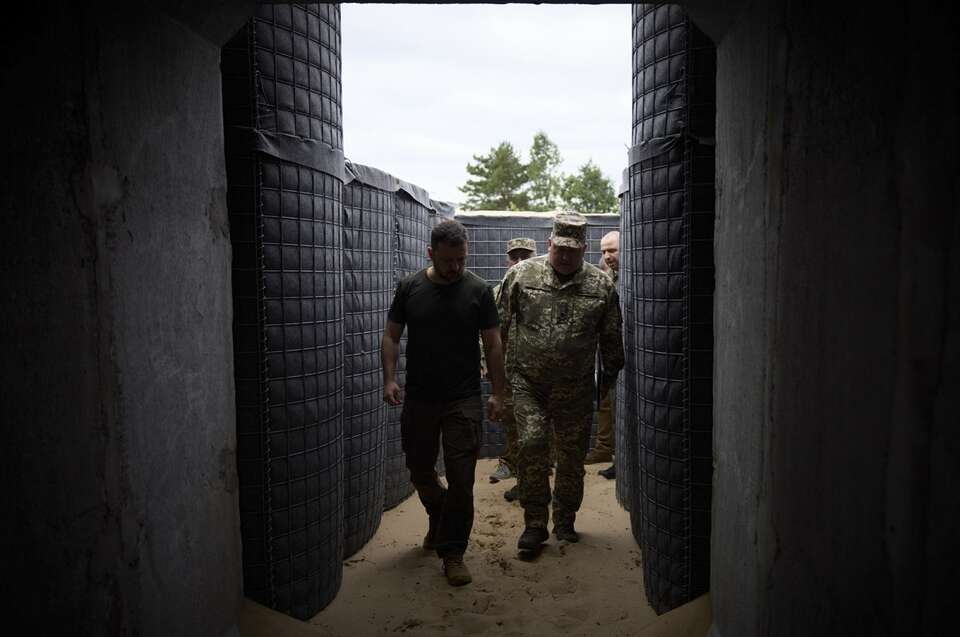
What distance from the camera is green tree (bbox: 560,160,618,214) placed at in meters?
44.2

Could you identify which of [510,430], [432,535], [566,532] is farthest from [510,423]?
[432,535]

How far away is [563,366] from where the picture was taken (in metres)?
4.68

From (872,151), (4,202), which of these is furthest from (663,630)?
(4,202)

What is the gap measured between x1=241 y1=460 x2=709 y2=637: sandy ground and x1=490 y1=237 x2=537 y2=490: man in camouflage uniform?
1009 mm

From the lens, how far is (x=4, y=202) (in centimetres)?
158

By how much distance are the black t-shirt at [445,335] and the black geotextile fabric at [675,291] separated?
1.07 meters

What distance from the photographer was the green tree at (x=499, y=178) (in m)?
45.8

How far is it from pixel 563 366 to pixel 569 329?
267 mm

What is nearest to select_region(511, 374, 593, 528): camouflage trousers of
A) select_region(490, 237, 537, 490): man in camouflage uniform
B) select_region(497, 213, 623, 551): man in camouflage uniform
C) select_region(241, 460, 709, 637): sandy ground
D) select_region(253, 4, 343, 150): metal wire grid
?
select_region(497, 213, 623, 551): man in camouflage uniform

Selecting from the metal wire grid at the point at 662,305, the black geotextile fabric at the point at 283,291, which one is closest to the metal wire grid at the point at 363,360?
the black geotextile fabric at the point at 283,291

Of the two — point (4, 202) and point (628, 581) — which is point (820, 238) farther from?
point (628, 581)

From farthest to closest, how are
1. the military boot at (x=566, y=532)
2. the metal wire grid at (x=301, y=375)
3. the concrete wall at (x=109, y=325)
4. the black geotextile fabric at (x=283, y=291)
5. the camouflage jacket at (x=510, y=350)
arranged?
1. the camouflage jacket at (x=510, y=350)
2. the military boot at (x=566, y=532)
3. the metal wire grid at (x=301, y=375)
4. the black geotextile fabric at (x=283, y=291)
5. the concrete wall at (x=109, y=325)

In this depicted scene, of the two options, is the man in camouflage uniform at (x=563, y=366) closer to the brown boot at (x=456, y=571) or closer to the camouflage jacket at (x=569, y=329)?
the camouflage jacket at (x=569, y=329)

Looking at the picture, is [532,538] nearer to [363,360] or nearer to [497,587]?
[497,587]
